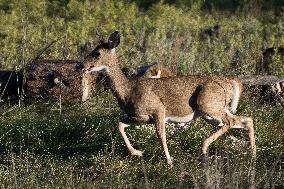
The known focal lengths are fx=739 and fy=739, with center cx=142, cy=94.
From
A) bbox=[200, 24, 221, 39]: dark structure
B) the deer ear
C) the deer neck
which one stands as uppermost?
the deer ear

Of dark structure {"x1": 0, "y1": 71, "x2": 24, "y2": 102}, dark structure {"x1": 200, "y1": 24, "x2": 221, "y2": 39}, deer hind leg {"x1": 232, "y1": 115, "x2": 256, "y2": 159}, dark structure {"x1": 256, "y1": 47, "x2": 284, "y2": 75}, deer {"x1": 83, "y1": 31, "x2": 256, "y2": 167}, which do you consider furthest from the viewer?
A: dark structure {"x1": 200, "y1": 24, "x2": 221, "y2": 39}

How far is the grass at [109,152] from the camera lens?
300 inches

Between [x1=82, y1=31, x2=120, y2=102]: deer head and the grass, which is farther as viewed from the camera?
[x1=82, y1=31, x2=120, y2=102]: deer head

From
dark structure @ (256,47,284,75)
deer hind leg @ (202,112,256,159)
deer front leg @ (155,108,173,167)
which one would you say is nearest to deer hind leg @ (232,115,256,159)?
Result: deer hind leg @ (202,112,256,159)

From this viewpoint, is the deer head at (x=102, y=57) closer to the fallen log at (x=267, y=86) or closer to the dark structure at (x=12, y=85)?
the fallen log at (x=267, y=86)

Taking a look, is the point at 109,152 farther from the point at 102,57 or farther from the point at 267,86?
the point at 267,86

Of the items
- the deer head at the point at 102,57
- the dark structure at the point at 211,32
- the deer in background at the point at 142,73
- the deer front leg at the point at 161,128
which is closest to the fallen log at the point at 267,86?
the deer in background at the point at 142,73

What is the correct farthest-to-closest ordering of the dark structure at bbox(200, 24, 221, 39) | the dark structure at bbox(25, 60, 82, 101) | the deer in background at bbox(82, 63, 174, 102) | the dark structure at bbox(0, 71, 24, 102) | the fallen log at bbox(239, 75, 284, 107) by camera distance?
the dark structure at bbox(200, 24, 221, 39)
the dark structure at bbox(0, 71, 24, 102)
the dark structure at bbox(25, 60, 82, 101)
the fallen log at bbox(239, 75, 284, 107)
the deer in background at bbox(82, 63, 174, 102)

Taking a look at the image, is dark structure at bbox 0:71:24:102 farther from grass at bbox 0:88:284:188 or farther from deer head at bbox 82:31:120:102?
deer head at bbox 82:31:120:102

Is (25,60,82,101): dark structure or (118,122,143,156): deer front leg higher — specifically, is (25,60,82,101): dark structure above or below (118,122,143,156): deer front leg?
above

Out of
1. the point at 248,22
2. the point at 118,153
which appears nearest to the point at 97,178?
the point at 118,153

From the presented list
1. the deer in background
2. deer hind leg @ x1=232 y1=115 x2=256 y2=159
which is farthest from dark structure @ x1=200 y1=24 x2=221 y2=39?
deer hind leg @ x1=232 y1=115 x2=256 y2=159

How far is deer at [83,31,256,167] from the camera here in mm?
8633

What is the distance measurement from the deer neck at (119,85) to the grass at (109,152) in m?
0.63
